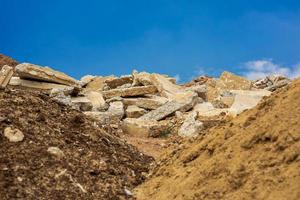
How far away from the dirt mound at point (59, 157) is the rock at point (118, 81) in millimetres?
9357

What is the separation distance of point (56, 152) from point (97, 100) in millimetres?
8515

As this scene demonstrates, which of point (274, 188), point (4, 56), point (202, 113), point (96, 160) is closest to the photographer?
point (274, 188)

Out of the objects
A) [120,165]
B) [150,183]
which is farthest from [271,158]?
[120,165]

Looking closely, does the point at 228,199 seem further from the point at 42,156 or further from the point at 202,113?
the point at 202,113

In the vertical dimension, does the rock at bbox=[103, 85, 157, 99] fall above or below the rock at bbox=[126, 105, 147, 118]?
above

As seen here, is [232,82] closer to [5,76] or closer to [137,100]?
[137,100]

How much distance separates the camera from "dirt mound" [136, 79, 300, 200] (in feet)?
19.2

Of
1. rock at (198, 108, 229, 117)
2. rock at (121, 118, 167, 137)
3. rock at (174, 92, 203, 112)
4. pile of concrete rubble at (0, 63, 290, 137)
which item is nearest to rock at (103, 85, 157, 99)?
pile of concrete rubble at (0, 63, 290, 137)

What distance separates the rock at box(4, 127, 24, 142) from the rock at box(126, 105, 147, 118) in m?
7.19

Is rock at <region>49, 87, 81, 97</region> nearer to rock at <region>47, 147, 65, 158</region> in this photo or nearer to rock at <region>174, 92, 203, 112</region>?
rock at <region>174, 92, 203, 112</region>

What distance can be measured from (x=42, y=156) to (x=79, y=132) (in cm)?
121

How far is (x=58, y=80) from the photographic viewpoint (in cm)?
1645

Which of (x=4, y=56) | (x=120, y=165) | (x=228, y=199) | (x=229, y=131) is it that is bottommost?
(x=228, y=199)

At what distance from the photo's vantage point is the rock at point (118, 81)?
1881cm
